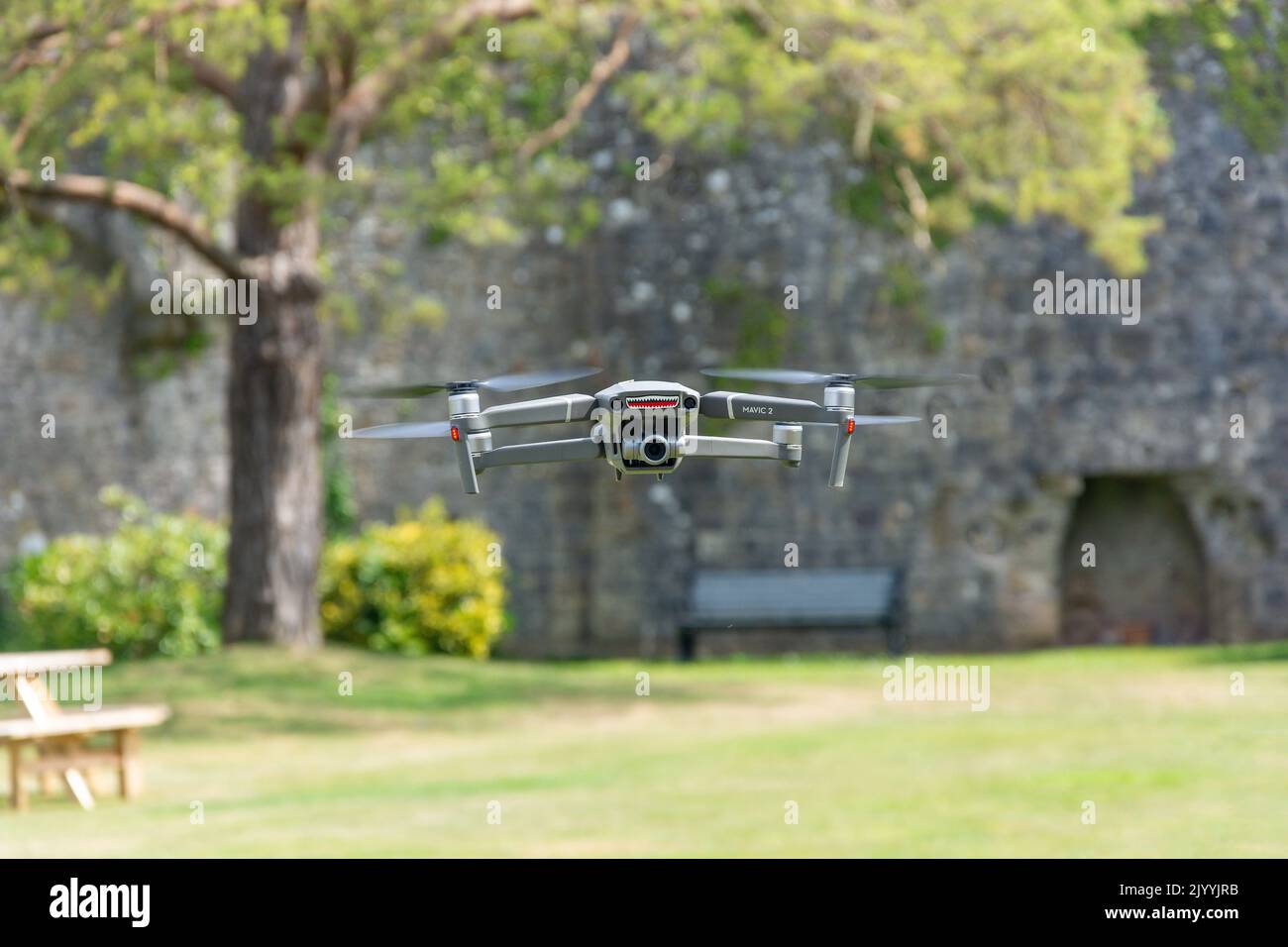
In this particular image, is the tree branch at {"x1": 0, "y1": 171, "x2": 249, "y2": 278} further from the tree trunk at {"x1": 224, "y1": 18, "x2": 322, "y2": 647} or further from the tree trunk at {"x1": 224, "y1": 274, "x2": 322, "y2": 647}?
the tree trunk at {"x1": 224, "y1": 274, "x2": 322, "y2": 647}

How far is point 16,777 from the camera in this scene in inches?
373

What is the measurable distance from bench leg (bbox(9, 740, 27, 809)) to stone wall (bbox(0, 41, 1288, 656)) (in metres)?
8.93

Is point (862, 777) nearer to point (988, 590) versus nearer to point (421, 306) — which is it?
point (421, 306)

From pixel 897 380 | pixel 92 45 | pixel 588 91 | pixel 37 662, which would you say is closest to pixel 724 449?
pixel 897 380

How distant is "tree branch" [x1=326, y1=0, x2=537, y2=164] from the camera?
506 inches

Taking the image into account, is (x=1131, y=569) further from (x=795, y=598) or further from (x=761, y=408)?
(x=761, y=408)

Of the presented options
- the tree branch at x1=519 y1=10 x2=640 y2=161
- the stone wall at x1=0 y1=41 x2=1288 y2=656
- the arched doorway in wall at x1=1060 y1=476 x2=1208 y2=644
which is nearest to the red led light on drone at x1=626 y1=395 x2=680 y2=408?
the tree branch at x1=519 y1=10 x2=640 y2=161

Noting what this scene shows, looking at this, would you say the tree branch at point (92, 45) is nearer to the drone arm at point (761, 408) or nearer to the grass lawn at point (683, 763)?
the grass lawn at point (683, 763)

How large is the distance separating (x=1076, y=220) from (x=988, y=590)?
6081mm

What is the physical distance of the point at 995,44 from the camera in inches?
442
